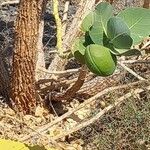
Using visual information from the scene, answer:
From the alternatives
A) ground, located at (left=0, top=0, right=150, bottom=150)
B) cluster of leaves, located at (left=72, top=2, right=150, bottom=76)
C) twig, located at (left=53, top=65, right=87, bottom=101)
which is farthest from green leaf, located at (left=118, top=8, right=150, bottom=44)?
twig, located at (left=53, top=65, right=87, bottom=101)

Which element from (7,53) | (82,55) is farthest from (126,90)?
(82,55)

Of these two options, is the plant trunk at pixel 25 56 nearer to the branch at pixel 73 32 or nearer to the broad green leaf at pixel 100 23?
the branch at pixel 73 32

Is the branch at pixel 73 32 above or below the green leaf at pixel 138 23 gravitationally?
below

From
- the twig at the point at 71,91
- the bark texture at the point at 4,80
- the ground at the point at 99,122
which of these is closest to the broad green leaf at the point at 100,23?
the ground at the point at 99,122

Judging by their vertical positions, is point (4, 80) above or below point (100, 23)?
below

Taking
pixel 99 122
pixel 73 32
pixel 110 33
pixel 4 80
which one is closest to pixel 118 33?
pixel 110 33

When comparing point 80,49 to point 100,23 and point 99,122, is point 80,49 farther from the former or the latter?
point 99,122

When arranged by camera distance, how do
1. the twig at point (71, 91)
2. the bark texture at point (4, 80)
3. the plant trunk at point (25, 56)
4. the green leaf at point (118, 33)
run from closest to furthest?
1. the green leaf at point (118, 33)
2. the plant trunk at point (25, 56)
3. the twig at point (71, 91)
4. the bark texture at point (4, 80)
